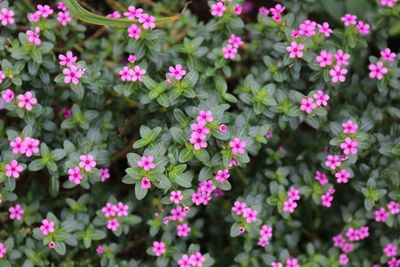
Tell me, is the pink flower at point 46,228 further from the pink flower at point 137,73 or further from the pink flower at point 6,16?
the pink flower at point 6,16

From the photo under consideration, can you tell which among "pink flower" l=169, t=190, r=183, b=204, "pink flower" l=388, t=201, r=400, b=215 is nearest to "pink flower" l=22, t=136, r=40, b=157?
"pink flower" l=169, t=190, r=183, b=204

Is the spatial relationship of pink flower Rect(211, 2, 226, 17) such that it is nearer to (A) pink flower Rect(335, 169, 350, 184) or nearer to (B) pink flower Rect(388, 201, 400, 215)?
(A) pink flower Rect(335, 169, 350, 184)

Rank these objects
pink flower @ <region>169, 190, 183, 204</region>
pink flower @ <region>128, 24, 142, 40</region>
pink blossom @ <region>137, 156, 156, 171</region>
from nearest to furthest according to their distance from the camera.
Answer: pink blossom @ <region>137, 156, 156, 171</region>
pink flower @ <region>169, 190, 183, 204</region>
pink flower @ <region>128, 24, 142, 40</region>

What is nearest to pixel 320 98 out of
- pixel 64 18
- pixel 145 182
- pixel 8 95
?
pixel 145 182

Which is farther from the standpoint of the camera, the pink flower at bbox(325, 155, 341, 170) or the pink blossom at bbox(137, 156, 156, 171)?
the pink flower at bbox(325, 155, 341, 170)

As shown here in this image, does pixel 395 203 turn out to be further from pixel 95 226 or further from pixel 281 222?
pixel 95 226

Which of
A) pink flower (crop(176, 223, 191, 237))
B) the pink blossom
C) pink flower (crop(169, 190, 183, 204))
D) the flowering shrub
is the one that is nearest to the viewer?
the pink blossom


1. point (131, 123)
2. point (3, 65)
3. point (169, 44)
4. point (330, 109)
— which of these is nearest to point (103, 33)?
point (169, 44)
